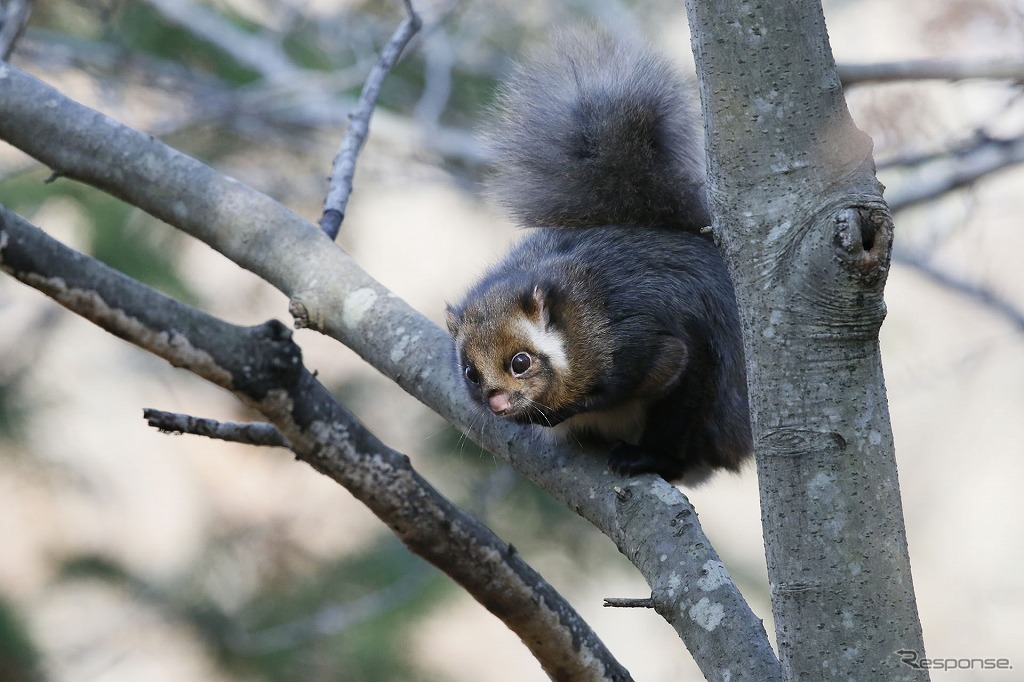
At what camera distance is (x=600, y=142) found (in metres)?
2.91

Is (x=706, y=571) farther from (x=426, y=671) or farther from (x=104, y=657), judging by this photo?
(x=104, y=657)

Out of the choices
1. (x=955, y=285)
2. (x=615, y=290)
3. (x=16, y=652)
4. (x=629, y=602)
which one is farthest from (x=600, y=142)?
(x=16, y=652)

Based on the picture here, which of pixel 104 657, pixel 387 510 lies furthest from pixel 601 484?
pixel 104 657

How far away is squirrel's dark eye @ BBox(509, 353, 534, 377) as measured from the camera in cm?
263

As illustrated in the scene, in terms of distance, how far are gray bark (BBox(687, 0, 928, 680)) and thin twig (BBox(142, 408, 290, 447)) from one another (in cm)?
79

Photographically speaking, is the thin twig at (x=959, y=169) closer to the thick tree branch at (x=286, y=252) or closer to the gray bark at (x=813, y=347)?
the thick tree branch at (x=286, y=252)

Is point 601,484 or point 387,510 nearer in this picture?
point 387,510

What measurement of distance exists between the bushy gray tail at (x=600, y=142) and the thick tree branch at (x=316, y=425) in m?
1.18

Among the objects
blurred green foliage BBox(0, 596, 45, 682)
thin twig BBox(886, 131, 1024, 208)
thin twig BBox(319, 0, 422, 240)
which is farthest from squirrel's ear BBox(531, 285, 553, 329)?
blurred green foliage BBox(0, 596, 45, 682)

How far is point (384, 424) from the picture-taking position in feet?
25.1

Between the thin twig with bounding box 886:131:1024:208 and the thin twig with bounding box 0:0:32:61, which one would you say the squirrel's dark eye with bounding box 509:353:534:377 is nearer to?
the thin twig with bounding box 0:0:32:61

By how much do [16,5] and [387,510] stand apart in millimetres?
1879

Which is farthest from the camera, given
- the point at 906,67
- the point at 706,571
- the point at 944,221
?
the point at 944,221

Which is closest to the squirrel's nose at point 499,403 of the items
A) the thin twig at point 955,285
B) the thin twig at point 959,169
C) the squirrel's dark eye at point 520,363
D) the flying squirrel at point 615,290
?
the flying squirrel at point 615,290
